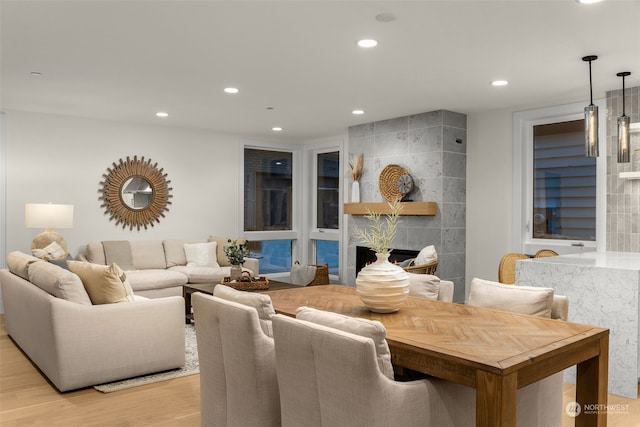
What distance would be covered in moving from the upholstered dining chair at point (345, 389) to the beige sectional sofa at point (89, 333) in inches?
79.9

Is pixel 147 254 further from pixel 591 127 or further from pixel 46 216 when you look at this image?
pixel 591 127

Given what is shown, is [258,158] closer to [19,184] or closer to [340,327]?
[19,184]

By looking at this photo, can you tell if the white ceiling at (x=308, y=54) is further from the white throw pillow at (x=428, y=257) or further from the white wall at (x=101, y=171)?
the white throw pillow at (x=428, y=257)

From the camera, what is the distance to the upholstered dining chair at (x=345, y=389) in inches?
67.9

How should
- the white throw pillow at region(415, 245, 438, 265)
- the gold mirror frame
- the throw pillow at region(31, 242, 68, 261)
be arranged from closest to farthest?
the white throw pillow at region(415, 245, 438, 265), the throw pillow at region(31, 242, 68, 261), the gold mirror frame

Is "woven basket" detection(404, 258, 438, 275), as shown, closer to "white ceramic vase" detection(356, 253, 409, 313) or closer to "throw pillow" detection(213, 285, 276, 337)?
"white ceramic vase" detection(356, 253, 409, 313)

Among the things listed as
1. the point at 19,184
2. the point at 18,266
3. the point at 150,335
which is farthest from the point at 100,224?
the point at 150,335

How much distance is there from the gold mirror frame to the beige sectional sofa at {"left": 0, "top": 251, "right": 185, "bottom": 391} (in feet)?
8.76

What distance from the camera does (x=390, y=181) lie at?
6402 mm

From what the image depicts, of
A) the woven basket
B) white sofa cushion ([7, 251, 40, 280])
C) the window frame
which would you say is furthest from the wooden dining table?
the window frame

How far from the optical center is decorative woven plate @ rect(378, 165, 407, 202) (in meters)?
6.32

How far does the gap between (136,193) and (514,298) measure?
18.3ft

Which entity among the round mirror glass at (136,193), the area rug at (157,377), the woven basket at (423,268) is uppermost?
the round mirror glass at (136,193)

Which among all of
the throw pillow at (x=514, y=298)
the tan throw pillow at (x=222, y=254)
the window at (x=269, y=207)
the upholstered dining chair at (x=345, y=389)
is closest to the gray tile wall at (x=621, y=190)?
the throw pillow at (x=514, y=298)
